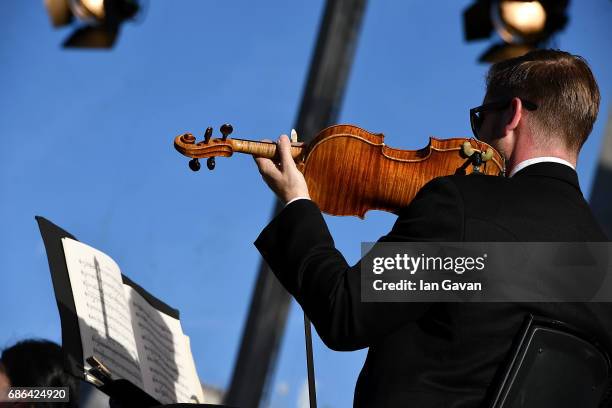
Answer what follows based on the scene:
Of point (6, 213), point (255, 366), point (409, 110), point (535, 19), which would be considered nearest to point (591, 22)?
point (535, 19)

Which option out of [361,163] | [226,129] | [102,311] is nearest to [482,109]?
[361,163]

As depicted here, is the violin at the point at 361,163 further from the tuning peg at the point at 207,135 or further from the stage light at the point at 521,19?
the stage light at the point at 521,19

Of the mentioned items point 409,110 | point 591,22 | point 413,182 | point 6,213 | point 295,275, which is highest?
point 591,22

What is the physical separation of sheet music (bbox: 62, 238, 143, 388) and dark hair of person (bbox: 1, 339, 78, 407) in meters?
0.55

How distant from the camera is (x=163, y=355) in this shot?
2160 millimetres

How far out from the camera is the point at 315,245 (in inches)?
59.2

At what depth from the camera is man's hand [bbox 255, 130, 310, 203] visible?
1.61 m

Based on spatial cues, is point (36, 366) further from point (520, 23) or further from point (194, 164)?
point (520, 23)

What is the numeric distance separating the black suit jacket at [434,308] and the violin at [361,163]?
22 centimetres

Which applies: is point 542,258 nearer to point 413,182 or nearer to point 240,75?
point 413,182

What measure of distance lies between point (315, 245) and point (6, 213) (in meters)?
3.85

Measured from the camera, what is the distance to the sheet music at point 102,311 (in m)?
1.86

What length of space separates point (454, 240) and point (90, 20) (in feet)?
12.0

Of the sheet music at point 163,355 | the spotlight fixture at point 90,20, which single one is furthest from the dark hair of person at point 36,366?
the spotlight fixture at point 90,20
